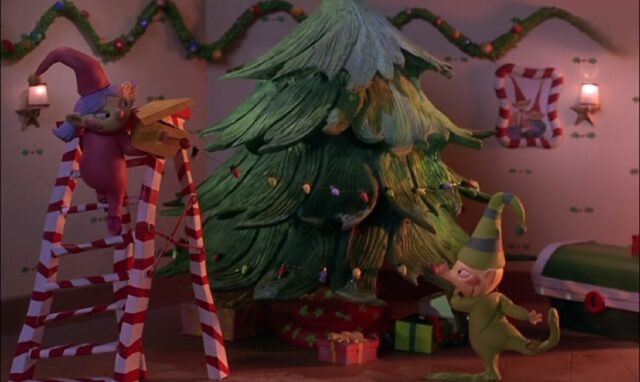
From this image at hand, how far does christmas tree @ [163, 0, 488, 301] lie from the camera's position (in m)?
5.79

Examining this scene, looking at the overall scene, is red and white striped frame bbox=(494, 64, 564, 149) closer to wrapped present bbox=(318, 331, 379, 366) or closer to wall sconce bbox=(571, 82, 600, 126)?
wall sconce bbox=(571, 82, 600, 126)

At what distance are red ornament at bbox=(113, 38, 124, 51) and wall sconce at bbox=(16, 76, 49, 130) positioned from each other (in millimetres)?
653

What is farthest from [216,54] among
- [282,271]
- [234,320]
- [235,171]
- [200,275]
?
[200,275]

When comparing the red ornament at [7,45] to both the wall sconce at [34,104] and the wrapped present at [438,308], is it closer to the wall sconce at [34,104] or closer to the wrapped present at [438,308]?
the wall sconce at [34,104]

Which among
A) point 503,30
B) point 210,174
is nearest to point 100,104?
point 210,174

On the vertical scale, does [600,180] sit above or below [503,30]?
below

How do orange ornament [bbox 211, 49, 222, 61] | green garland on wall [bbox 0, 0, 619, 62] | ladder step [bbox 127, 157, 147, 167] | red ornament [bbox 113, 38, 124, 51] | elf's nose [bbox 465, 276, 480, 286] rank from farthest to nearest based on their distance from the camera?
orange ornament [bbox 211, 49, 222, 61]
green garland on wall [bbox 0, 0, 619, 62]
red ornament [bbox 113, 38, 124, 51]
elf's nose [bbox 465, 276, 480, 286]
ladder step [bbox 127, 157, 147, 167]

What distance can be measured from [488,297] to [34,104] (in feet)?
9.72

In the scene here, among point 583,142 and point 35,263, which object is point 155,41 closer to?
point 35,263

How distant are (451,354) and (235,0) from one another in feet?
9.62

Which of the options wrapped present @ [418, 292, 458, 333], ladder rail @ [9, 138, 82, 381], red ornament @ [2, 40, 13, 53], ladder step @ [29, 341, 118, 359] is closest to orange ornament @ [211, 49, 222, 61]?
red ornament @ [2, 40, 13, 53]

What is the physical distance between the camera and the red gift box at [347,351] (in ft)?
18.6

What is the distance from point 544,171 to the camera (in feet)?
23.9

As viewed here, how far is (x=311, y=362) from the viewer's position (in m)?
5.75
